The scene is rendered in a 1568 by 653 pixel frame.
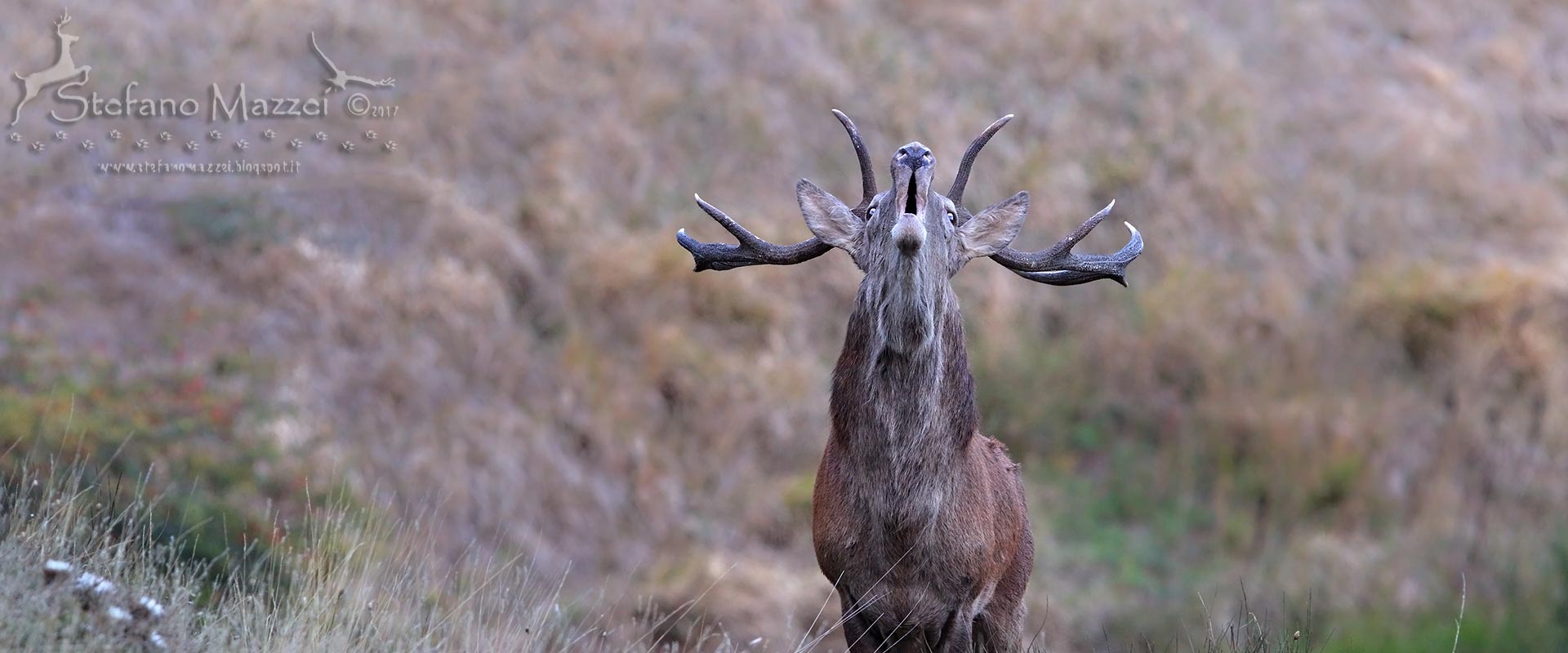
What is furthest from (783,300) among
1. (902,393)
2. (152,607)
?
(152,607)

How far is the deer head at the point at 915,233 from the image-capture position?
21.4 feet

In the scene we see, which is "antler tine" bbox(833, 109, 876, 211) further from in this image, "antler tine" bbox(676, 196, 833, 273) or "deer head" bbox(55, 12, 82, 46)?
"deer head" bbox(55, 12, 82, 46)

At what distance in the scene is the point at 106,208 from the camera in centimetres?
1639

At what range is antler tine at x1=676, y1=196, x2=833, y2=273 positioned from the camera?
23.9 feet

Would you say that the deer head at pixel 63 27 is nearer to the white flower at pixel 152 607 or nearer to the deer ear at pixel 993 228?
the white flower at pixel 152 607

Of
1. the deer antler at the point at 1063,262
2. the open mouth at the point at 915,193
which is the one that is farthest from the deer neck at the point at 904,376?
the deer antler at the point at 1063,262

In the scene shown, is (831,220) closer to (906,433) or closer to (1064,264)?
(906,433)

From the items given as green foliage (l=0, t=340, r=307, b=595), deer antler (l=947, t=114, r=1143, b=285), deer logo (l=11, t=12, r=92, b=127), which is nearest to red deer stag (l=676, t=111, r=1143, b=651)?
deer antler (l=947, t=114, r=1143, b=285)

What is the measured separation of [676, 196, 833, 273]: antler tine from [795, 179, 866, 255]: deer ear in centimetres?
7

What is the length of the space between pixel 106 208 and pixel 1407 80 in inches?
730

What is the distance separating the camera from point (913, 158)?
654 centimetres

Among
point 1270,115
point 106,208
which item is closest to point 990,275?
point 1270,115

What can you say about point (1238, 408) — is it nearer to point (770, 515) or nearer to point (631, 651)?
point (770, 515)

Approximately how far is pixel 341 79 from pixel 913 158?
501 inches
